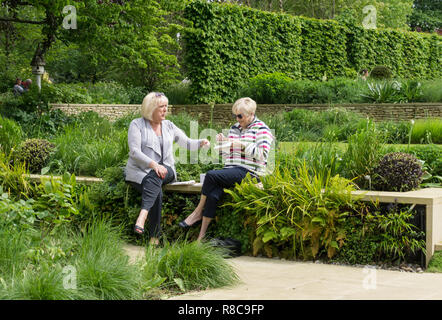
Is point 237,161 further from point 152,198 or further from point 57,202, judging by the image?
point 57,202

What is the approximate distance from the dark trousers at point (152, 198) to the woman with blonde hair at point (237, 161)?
26 centimetres

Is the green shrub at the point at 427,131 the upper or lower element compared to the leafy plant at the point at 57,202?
upper

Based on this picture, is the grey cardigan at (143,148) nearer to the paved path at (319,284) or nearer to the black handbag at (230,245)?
the black handbag at (230,245)

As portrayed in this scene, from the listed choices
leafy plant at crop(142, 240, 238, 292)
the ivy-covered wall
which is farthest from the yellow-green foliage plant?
the ivy-covered wall

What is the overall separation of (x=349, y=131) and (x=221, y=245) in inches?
171

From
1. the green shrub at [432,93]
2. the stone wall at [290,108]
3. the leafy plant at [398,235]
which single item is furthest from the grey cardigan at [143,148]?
the green shrub at [432,93]

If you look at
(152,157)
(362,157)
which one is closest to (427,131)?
(362,157)

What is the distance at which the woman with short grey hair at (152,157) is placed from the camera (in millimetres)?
5809

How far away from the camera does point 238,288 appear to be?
420 cm

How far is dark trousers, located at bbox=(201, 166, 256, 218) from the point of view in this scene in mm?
5684

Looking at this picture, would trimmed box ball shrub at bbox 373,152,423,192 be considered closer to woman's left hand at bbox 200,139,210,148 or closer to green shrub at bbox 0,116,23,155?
woman's left hand at bbox 200,139,210,148

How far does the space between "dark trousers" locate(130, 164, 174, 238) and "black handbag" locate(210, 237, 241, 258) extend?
670 mm

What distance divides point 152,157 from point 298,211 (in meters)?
1.62

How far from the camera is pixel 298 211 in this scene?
5340 millimetres
